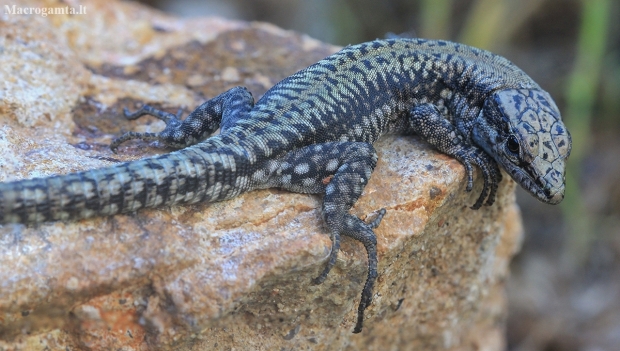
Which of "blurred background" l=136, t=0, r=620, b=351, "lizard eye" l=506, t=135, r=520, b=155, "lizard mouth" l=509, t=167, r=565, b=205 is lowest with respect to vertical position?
"blurred background" l=136, t=0, r=620, b=351

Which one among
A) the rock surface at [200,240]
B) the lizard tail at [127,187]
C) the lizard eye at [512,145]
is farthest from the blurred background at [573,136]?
the lizard tail at [127,187]

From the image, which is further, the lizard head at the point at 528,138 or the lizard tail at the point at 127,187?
the lizard head at the point at 528,138

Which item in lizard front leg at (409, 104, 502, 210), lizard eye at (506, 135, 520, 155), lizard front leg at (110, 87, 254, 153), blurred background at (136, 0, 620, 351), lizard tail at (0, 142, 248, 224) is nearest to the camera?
lizard tail at (0, 142, 248, 224)

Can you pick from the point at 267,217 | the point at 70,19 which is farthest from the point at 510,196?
the point at 70,19

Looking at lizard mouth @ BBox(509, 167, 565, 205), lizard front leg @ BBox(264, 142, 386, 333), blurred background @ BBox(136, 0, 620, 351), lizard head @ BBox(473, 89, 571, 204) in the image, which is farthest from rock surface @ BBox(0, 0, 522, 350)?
blurred background @ BBox(136, 0, 620, 351)

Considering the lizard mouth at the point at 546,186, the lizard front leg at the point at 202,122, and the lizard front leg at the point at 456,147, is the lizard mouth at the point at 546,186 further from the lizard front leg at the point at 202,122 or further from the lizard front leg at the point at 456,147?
the lizard front leg at the point at 202,122

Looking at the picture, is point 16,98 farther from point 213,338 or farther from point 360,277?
point 360,277

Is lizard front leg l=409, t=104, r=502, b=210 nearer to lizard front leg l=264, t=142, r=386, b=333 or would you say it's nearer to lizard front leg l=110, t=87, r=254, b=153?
lizard front leg l=264, t=142, r=386, b=333
